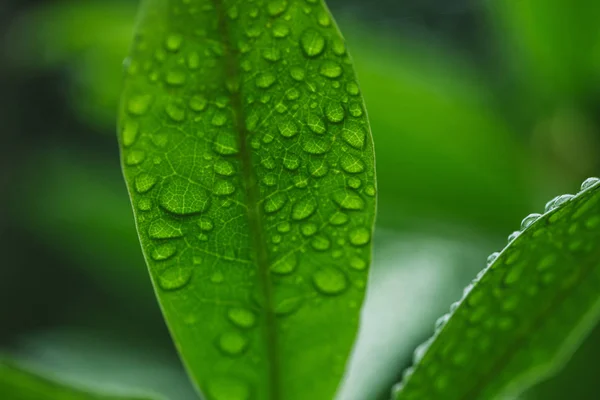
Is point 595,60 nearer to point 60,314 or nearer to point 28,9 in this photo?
point 60,314

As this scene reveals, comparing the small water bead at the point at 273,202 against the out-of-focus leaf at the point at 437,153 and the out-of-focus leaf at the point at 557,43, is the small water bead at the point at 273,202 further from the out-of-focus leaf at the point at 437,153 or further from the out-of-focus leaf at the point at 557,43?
the out-of-focus leaf at the point at 557,43

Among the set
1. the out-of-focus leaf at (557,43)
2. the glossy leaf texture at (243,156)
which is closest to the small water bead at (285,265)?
the glossy leaf texture at (243,156)

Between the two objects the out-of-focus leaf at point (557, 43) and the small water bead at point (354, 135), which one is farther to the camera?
Answer: the out-of-focus leaf at point (557, 43)

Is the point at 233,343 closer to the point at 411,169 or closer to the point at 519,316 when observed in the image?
the point at 519,316

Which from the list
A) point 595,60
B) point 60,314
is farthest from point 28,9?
point 595,60

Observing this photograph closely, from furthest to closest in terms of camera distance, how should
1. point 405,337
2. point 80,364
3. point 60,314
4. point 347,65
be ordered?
point 60,314 → point 80,364 → point 405,337 → point 347,65

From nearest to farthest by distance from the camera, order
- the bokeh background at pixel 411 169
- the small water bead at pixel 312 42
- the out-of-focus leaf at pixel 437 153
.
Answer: the small water bead at pixel 312 42 < the bokeh background at pixel 411 169 < the out-of-focus leaf at pixel 437 153
